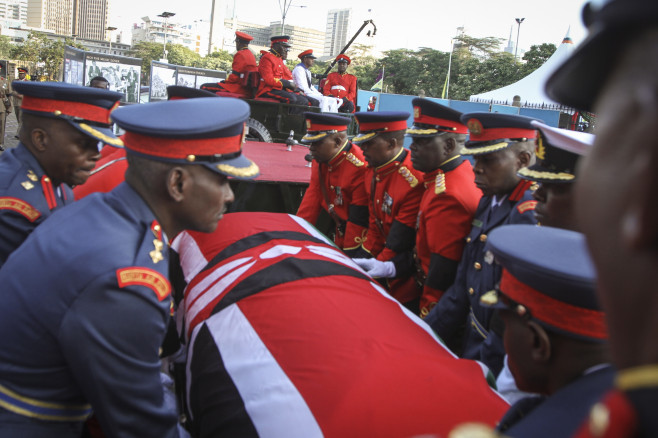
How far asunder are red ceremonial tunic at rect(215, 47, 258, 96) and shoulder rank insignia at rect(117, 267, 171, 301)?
8.79 m

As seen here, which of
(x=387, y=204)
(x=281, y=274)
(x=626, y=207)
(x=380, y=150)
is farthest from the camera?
(x=380, y=150)

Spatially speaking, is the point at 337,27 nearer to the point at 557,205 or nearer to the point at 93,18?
the point at 93,18

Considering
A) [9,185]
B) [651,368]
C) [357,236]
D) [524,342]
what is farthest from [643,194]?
[357,236]

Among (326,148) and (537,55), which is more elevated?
(537,55)

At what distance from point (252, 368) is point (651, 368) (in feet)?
4.95

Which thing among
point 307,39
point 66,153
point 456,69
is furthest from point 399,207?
point 307,39

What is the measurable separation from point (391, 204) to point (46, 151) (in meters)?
2.36

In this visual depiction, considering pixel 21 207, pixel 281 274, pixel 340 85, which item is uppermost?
pixel 340 85

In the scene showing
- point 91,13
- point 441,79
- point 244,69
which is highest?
point 91,13

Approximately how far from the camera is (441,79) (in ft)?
114

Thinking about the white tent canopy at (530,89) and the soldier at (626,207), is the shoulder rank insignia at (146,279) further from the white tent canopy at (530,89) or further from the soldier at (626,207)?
the white tent canopy at (530,89)

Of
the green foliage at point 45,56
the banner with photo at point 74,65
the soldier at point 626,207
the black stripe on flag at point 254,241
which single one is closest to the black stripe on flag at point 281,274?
the black stripe on flag at point 254,241

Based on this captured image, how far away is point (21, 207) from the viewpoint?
2512 mm

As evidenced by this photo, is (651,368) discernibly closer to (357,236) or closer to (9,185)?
(9,185)
